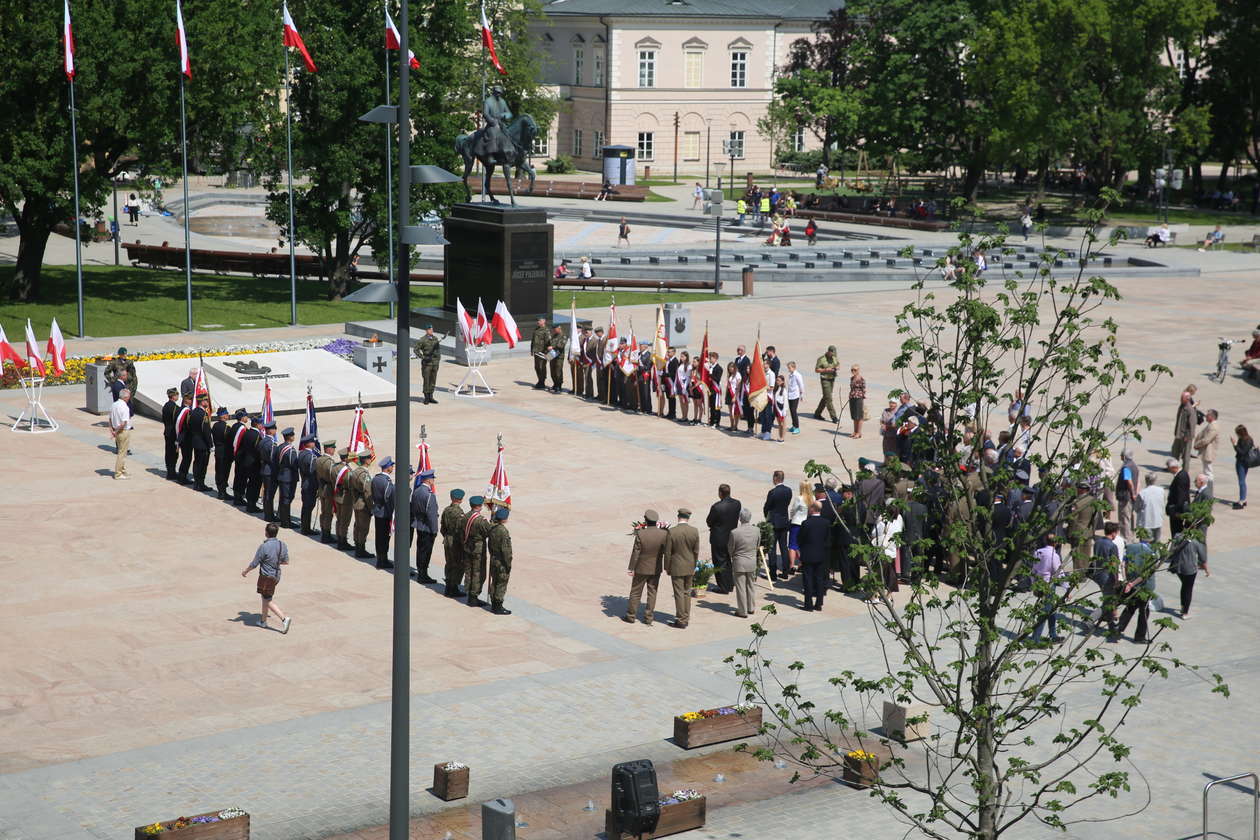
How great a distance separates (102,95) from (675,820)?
31974 mm

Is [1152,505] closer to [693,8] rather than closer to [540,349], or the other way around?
[540,349]

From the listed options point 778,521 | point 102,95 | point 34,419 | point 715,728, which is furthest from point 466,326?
point 715,728

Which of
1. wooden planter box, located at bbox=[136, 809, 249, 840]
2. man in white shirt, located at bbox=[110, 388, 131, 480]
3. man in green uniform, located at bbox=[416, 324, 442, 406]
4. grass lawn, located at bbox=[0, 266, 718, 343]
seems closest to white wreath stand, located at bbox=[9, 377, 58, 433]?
man in white shirt, located at bbox=[110, 388, 131, 480]

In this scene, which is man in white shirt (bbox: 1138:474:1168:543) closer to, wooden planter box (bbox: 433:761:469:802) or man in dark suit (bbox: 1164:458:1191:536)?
man in dark suit (bbox: 1164:458:1191:536)

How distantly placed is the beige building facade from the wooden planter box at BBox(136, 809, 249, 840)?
8480 cm

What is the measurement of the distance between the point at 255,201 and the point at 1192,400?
62.3 metres

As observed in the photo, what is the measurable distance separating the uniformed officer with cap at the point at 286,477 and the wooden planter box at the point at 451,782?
9.03m

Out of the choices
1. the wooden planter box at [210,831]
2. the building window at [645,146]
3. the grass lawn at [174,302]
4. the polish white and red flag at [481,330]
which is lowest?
the wooden planter box at [210,831]

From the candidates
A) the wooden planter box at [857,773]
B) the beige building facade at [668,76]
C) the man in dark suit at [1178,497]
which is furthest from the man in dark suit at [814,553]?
the beige building facade at [668,76]

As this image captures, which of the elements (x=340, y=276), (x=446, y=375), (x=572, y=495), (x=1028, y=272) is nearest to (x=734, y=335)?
(x=446, y=375)

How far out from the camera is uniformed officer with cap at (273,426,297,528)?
72.0ft

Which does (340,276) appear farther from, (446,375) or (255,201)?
(255,201)

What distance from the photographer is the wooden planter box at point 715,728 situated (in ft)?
48.6

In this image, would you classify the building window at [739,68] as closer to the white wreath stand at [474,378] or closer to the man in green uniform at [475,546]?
the white wreath stand at [474,378]
